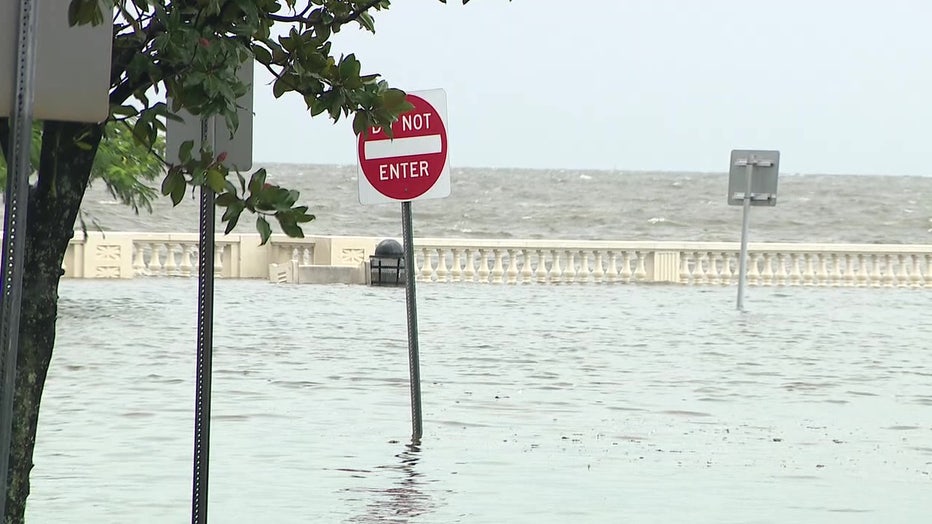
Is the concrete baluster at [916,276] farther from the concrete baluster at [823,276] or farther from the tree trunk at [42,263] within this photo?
the tree trunk at [42,263]

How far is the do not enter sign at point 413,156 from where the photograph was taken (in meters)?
11.8

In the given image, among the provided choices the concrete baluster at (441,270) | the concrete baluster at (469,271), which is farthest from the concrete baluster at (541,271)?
the concrete baluster at (441,270)

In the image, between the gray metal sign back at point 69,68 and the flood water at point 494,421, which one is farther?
the flood water at point 494,421

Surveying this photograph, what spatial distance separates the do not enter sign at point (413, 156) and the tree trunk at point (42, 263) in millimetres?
5748

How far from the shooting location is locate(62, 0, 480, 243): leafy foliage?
17.0 ft

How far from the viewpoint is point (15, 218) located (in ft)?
16.1

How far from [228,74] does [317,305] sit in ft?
79.4

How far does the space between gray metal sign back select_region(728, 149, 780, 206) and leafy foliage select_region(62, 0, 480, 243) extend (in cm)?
2422

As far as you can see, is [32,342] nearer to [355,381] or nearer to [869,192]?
[355,381]

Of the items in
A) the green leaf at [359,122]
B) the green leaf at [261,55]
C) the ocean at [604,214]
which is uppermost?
the ocean at [604,214]

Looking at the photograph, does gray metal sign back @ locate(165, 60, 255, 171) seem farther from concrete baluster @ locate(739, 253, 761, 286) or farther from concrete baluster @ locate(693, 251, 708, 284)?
concrete baluster @ locate(739, 253, 761, 286)

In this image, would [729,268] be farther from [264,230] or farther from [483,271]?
[264,230]

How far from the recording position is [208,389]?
665cm

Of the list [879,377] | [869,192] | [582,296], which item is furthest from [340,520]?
[869,192]
